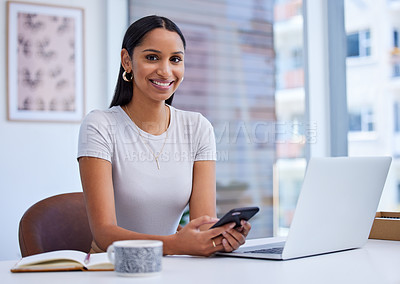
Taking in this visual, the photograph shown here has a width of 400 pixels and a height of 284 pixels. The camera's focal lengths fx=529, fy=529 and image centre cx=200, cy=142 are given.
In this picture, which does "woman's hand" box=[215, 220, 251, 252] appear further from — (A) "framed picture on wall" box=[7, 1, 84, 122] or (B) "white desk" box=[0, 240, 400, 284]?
(A) "framed picture on wall" box=[7, 1, 84, 122]

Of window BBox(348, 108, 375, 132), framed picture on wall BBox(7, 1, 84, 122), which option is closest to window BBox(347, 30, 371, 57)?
window BBox(348, 108, 375, 132)

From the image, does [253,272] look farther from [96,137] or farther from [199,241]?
[96,137]

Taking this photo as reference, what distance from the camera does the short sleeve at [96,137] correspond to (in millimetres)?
1665

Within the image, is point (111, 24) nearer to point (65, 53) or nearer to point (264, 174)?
point (65, 53)

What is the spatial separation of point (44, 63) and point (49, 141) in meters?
0.48

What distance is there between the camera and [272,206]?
332 centimetres

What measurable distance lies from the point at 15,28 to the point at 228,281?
2.69m

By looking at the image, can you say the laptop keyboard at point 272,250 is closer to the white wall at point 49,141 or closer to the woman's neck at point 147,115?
the woman's neck at point 147,115

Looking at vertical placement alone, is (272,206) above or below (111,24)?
below

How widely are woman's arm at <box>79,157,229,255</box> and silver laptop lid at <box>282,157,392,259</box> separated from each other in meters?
0.20

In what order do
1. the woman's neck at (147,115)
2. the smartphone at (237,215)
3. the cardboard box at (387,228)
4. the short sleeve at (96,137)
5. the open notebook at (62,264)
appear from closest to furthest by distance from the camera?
the open notebook at (62,264) → the smartphone at (237,215) → the cardboard box at (387,228) → the short sleeve at (96,137) → the woman's neck at (147,115)

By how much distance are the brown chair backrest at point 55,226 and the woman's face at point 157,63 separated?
0.50 metres

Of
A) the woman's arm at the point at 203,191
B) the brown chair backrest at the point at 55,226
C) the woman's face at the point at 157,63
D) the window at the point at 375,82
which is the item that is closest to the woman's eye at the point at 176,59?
the woman's face at the point at 157,63

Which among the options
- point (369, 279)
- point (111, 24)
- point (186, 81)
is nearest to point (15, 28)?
point (111, 24)
